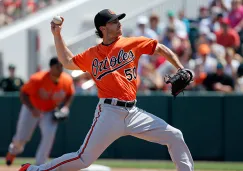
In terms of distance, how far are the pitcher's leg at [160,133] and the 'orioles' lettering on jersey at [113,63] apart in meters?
0.56

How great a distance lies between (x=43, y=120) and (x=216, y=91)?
14.6ft

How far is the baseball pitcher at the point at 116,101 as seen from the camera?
7.57m

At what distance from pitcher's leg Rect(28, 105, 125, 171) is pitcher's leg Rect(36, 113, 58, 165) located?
3899mm

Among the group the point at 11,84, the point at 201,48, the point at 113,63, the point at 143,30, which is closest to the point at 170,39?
the point at 143,30

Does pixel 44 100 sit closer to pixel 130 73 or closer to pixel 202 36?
pixel 130 73

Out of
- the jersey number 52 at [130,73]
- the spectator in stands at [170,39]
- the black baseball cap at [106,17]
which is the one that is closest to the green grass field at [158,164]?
the spectator in stands at [170,39]

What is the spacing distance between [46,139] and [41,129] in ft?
1.08

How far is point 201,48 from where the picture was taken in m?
16.0

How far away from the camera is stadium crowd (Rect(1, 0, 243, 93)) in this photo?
14.9 meters

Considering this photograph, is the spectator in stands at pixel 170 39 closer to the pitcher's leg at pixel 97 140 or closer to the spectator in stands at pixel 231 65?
the spectator in stands at pixel 231 65

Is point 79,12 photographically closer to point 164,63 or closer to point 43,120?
point 164,63

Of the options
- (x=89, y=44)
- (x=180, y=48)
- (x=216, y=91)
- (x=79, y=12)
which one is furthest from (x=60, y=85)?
(x=79, y=12)

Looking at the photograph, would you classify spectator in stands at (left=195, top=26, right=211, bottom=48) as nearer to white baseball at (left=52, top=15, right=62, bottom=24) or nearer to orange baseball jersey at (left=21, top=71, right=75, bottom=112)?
orange baseball jersey at (left=21, top=71, right=75, bottom=112)

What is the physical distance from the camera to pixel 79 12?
65.4 ft
